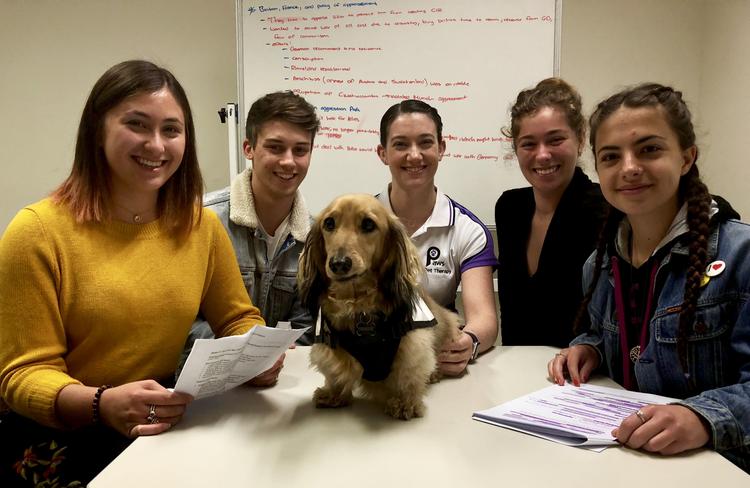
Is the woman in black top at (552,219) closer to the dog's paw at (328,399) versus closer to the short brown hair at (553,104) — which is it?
the short brown hair at (553,104)

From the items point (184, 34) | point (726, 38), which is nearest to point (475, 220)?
point (726, 38)

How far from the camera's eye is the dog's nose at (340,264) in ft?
3.49

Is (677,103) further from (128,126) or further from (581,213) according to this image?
(128,126)

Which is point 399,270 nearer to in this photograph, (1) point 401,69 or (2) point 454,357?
(2) point 454,357

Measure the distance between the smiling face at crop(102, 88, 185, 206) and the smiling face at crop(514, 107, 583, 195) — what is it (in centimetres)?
124

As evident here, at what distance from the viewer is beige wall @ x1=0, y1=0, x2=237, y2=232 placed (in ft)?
9.97

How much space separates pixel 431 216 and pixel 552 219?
0.47 metres

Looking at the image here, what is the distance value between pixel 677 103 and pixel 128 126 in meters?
1.36

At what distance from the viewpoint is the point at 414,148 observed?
1.86 meters

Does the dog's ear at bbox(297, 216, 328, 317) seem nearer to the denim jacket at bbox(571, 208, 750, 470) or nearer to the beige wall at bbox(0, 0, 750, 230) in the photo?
the denim jacket at bbox(571, 208, 750, 470)

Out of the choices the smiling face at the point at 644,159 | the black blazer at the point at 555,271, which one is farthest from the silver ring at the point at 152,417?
the black blazer at the point at 555,271

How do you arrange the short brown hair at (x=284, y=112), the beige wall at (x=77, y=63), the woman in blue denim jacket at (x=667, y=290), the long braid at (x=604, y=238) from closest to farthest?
the woman in blue denim jacket at (x=667, y=290) → the long braid at (x=604, y=238) → the short brown hair at (x=284, y=112) → the beige wall at (x=77, y=63)

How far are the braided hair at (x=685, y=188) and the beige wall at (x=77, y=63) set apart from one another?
2.48 m

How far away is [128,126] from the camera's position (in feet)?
3.98
